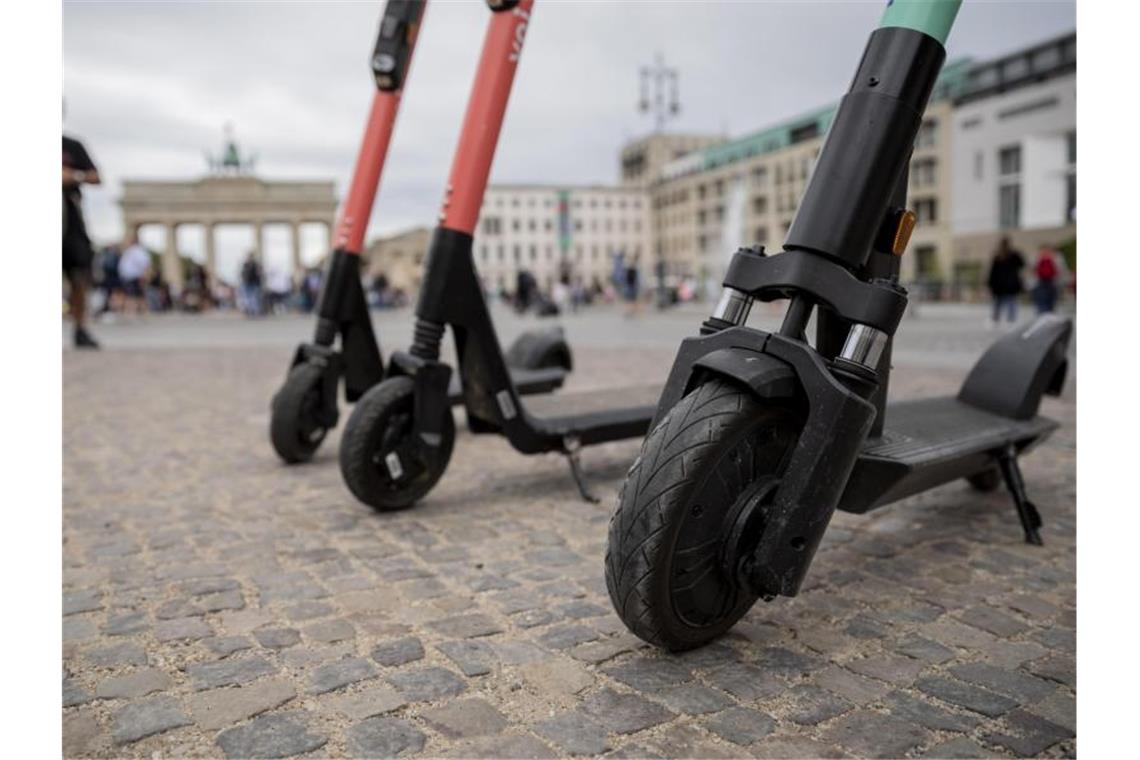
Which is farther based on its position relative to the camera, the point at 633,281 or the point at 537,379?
the point at 633,281

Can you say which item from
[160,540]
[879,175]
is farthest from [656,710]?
[160,540]

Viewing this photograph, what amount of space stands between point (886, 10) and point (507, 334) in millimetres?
15558

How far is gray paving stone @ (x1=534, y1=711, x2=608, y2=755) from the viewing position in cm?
183

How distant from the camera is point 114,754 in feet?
5.97

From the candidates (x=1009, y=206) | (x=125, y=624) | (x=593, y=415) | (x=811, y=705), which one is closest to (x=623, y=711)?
(x=811, y=705)

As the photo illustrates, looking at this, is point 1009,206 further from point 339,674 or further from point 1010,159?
point 339,674

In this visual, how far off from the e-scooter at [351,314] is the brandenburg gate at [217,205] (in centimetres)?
5686

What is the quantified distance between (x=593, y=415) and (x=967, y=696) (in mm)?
2286

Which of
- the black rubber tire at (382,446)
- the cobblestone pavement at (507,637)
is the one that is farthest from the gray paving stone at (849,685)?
the black rubber tire at (382,446)

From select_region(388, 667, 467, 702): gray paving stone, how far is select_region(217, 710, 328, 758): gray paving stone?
229 mm

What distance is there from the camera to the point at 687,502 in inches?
76.8

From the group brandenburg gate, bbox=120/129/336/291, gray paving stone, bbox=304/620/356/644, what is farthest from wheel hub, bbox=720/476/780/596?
brandenburg gate, bbox=120/129/336/291

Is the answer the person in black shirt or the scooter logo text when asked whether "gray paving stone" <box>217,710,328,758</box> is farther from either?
the person in black shirt
